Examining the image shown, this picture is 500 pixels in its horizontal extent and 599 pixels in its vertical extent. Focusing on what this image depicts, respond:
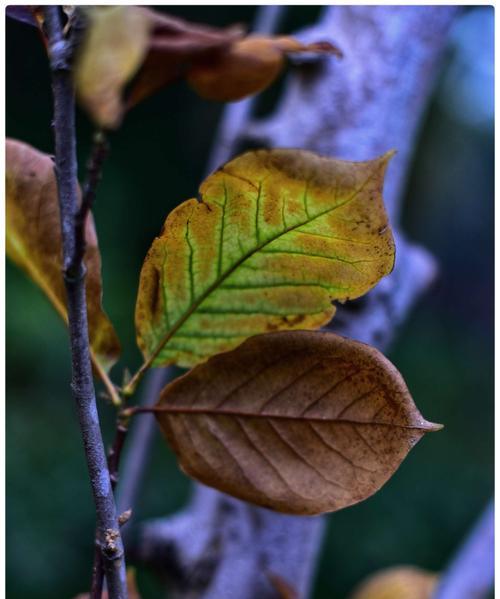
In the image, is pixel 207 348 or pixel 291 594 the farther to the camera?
pixel 291 594

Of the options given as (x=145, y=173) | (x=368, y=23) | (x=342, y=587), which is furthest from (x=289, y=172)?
(x=145, y=173)

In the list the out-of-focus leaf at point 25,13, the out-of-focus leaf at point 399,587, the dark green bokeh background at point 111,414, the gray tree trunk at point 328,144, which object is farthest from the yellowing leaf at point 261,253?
the dark green bokeh background at point 111,414

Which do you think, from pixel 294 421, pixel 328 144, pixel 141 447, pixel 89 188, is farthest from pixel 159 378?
pixel 89 188

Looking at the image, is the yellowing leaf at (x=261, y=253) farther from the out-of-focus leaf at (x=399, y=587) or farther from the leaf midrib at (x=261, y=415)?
the out-of-focus leaf at (x=399, y=587)

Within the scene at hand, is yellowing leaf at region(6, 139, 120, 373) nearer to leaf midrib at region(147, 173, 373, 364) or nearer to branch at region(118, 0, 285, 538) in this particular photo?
leaf midrib at region(147, 173, 373, 364)

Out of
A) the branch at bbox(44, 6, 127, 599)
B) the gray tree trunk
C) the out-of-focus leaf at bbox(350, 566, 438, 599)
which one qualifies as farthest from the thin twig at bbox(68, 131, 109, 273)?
the out-of-focus leaf at bbox(350, 566, 438, 599)

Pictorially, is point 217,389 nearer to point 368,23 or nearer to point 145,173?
point 368,23
